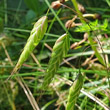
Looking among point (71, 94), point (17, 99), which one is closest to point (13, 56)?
point (17, 99)

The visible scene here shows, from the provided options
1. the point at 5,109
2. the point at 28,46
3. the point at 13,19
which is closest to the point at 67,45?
the point at 28,46

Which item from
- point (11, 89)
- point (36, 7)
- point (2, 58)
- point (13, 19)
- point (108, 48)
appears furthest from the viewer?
point (13, 19)

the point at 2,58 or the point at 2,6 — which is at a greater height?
the point at 2,6

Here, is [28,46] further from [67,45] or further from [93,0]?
[93,0]

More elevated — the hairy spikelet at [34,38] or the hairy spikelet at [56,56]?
the hairy spikelet at [34,38]

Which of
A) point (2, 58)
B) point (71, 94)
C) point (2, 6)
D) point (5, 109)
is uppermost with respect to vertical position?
point (2, 6)

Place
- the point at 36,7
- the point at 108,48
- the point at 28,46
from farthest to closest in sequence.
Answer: the point at 36,7 < the point at 108,48 < the point at 28,46

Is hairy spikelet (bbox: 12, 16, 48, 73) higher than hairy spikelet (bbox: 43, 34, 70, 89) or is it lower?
higher

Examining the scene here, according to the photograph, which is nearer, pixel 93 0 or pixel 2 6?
pixel 93 0

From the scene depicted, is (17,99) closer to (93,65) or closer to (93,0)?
(93,65)
